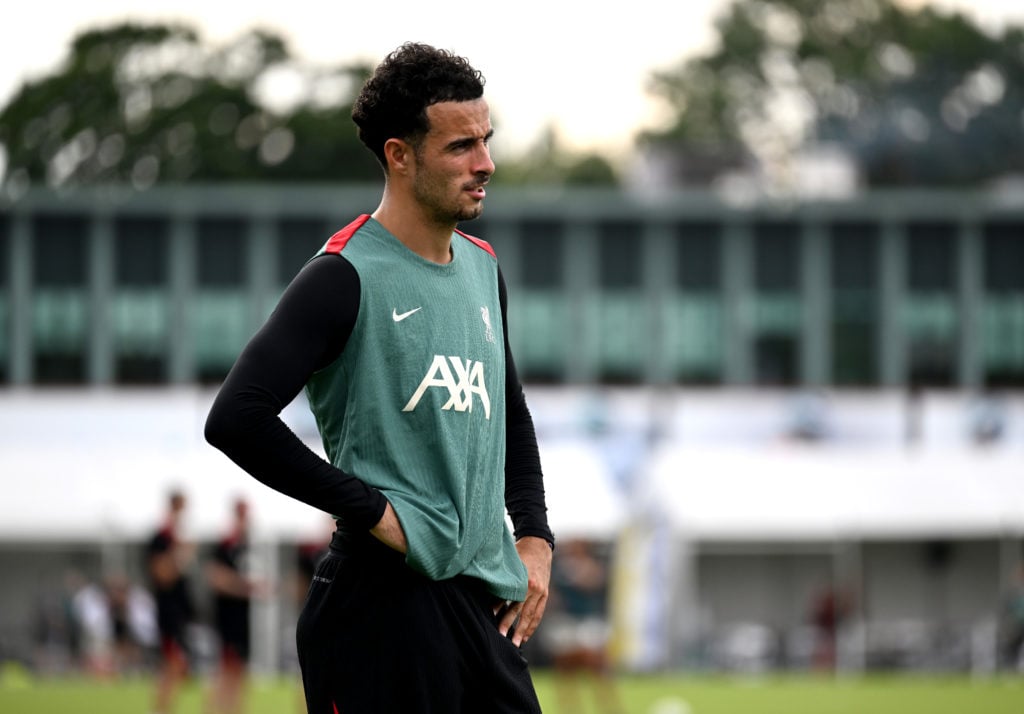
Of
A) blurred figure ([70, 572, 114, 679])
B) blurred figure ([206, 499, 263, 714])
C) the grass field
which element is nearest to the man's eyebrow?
blurred figure ([206, 499, 263, 714])

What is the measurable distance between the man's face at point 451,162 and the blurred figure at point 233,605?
388 inches

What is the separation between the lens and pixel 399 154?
313 cm

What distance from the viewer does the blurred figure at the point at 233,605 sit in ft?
42.2

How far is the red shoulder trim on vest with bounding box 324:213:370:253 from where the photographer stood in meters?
3.03

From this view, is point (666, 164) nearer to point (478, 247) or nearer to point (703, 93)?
point (703, 93)

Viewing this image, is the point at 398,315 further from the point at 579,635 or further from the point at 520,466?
the point at 579,635

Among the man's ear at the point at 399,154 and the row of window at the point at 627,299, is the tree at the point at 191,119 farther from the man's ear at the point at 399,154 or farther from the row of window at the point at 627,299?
the man's ear at the point at 399,154

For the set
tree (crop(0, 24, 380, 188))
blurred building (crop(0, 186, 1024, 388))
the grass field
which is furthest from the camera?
blurred building (crop(0, 186, 1024, 388))

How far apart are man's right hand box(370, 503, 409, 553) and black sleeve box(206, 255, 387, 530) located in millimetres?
14

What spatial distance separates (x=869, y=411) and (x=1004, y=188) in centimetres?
1324

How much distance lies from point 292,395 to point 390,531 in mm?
282

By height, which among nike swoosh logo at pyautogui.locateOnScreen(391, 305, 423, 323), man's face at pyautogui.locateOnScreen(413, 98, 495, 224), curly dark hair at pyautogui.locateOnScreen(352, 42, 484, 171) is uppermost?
curly dark hair at pyautogui.locateOnScreen(352, 42, 484, 171)

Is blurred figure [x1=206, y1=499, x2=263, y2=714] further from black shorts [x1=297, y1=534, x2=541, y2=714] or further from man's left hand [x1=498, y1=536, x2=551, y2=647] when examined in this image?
black shorts [x1=297, y1=534, x2=541, y2=714]

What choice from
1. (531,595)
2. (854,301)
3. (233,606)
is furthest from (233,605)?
(854,301)
